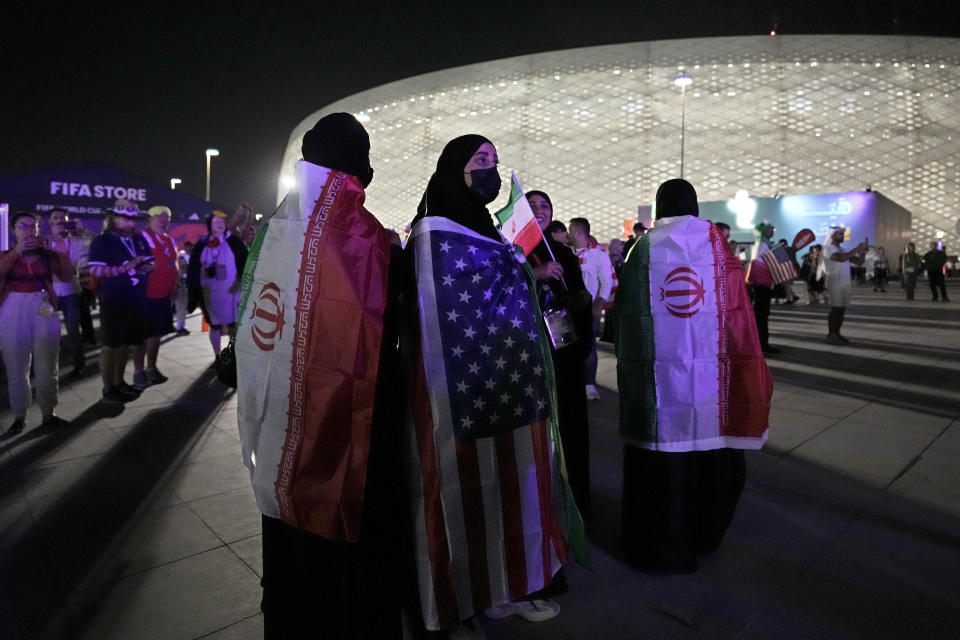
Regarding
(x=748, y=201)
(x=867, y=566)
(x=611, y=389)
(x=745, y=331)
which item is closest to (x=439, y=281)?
(x=745, y=331)

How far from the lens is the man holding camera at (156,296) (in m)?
5.84

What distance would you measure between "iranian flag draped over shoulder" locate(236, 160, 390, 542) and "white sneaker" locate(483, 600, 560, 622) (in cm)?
86

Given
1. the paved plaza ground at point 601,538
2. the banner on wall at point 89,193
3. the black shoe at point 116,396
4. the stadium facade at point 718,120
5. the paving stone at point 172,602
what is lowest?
the paving stone at point 172,602

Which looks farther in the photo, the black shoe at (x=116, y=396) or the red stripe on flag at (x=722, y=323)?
the black shoe at (x=116, y=396)

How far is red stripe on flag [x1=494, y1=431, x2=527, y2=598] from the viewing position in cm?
176

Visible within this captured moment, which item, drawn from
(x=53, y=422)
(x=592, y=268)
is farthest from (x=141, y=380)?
(x=592, y=268)

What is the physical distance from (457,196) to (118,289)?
186 inches

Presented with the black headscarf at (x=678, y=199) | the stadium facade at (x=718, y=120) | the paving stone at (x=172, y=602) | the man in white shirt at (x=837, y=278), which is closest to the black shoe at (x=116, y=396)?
the paving stone at (x=172, y=602)

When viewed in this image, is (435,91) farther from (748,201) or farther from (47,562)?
(47,562)

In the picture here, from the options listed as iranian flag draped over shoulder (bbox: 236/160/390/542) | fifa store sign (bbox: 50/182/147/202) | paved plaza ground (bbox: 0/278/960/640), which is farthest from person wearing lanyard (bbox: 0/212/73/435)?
fifa store sign (bbox: 50/182/147/202)

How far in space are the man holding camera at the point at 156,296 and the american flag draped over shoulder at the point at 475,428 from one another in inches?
198

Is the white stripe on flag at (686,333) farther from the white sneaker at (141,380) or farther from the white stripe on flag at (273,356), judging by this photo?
the white sneaker at (141,380)

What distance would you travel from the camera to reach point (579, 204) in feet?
159

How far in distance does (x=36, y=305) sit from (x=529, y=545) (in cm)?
435
